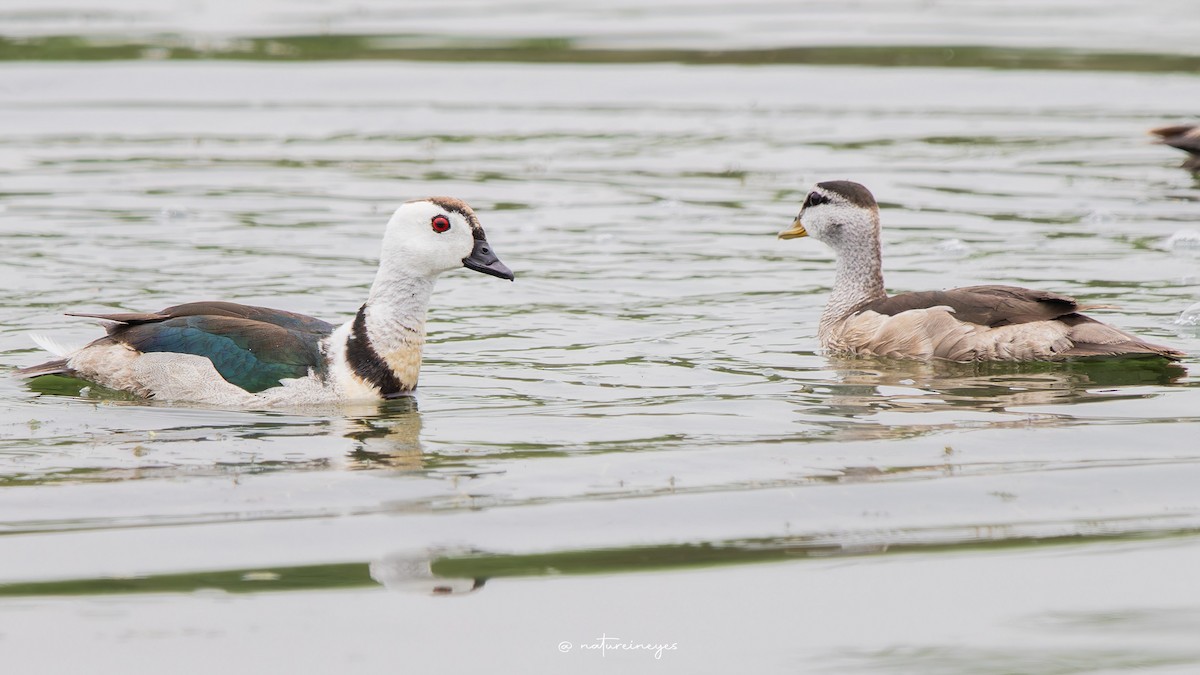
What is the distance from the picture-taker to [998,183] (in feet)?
60.4

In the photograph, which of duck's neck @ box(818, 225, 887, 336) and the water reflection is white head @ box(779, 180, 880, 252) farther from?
the water reflection

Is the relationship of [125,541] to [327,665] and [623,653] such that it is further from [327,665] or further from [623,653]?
[623,653]

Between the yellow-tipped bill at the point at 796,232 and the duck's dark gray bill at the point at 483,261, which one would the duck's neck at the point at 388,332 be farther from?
the yellow-tipped bill at the point at 796,232

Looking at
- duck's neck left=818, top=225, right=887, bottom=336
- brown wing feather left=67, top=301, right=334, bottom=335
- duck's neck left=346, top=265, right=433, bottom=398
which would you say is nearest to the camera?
duck's neck left=346, top=265, right=433, bottom=398

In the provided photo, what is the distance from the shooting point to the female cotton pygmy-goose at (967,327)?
11.6 metres

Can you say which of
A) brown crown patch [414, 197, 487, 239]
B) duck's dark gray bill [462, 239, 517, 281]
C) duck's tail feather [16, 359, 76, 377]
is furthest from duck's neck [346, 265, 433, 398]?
duck's tail feather [16, 359, 76, 377]

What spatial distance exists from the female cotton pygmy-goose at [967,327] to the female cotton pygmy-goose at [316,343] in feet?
9.70

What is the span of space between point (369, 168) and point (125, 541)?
1187cm

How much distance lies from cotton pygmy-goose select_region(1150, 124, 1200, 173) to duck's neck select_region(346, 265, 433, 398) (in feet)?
36.1

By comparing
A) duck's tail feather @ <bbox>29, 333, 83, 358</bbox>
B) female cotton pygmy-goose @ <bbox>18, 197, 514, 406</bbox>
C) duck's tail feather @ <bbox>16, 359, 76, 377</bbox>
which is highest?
female cotton pygmy-goose @ <bbox>18, 197, 514, 406</bbox>

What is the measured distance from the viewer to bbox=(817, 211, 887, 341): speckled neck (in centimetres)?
1318

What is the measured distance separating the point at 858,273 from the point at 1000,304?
1.67 m

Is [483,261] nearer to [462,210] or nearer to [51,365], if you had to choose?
[462,210]

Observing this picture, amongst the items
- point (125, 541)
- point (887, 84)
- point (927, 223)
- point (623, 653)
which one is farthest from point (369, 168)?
point (623, 653)
